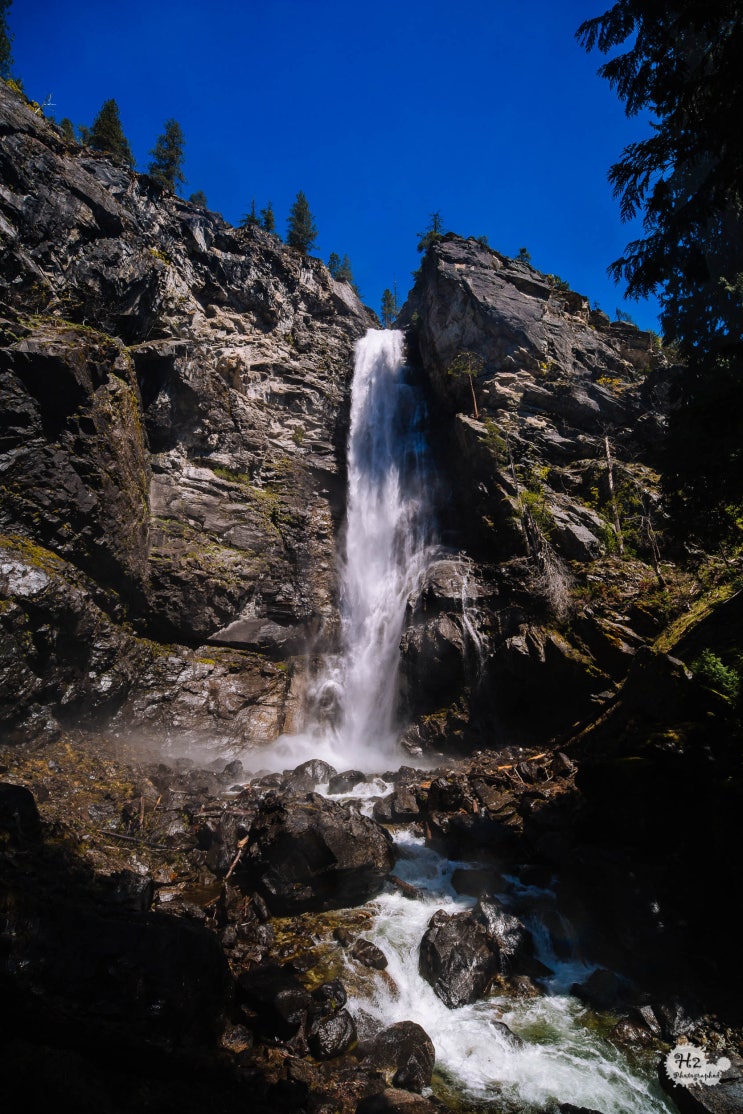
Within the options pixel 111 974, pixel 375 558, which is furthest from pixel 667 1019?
pixel 375 558

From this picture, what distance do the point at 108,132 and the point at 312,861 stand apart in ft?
145

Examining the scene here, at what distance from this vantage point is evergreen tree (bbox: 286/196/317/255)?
4156 cm

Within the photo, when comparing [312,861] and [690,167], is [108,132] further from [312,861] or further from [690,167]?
[312,861]

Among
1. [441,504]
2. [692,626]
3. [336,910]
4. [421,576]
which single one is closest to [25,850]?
[336,910]

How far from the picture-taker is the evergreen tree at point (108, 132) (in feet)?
106

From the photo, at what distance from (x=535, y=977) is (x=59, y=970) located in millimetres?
6424

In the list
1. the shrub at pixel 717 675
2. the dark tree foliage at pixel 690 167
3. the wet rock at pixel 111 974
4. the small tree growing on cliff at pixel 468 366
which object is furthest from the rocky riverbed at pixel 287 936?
the small tree growing on cliff at pixel 468 366

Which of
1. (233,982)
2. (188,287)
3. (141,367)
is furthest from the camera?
(188,287)

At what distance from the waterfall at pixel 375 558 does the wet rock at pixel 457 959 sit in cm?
942

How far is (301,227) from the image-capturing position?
41.6 meters

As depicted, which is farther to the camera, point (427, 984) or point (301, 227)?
point (301, 227)

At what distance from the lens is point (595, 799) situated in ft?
28.8

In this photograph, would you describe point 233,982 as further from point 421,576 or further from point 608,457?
point 608,457

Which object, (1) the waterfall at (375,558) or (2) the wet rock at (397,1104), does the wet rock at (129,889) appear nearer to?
(2) the wet rock at (397,1104)
